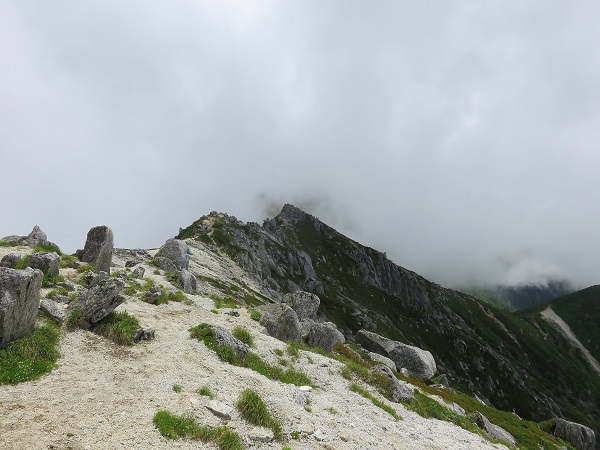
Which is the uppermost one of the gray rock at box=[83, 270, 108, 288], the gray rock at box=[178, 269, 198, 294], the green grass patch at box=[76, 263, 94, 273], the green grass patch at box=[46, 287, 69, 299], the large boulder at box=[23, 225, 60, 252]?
the large boulder at box=[23, 225, 60, 252]

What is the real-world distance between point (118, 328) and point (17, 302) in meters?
5.84

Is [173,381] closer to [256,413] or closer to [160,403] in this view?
[160,403]

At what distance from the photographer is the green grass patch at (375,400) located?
25453 mm

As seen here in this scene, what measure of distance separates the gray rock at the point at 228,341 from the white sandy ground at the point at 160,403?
142 cm

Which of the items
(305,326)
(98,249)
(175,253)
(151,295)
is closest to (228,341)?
(151,295)

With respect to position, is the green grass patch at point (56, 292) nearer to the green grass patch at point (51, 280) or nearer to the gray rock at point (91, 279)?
the green grass patch at point (51, 280)

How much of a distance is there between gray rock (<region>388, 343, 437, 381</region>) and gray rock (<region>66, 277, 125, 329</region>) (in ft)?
161

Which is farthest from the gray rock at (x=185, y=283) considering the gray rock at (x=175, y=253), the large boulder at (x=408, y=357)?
the large boulder at (x=408, y=357)

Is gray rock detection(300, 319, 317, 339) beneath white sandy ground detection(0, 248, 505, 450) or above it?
above

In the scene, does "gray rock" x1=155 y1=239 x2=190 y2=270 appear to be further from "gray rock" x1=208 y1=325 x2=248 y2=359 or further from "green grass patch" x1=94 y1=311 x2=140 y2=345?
"gray rock" x1=208 y1=325 x2=248 y2=359

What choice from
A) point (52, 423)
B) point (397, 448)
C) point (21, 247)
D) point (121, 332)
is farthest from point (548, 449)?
point (21, 247)

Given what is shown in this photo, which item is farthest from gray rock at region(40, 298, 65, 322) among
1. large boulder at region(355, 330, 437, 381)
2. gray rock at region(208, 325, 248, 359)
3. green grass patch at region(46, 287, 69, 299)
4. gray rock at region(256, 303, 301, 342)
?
large boulder at region(355, 330, 437, 381)

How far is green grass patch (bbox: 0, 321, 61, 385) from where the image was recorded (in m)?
17.3

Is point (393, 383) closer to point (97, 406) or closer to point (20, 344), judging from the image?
point (97, 406)
